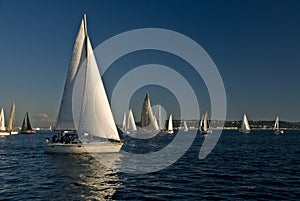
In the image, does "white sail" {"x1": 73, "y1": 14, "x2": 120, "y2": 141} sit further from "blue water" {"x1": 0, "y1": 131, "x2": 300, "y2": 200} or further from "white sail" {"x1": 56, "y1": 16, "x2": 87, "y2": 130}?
"blue water" {"x1": 0, "y1": 131, "x2": 300, "y2": 200}

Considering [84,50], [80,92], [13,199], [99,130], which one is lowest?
[13,199]

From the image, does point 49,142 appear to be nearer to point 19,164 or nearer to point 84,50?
point 19,164

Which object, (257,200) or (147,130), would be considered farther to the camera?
(147,130)

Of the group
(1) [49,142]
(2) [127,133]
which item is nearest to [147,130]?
(2) [127,133]

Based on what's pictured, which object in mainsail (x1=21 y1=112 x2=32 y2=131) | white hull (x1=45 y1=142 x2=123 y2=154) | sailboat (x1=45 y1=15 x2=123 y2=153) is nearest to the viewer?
white hull (x1=45 y1=142 x2=123 y2=154)

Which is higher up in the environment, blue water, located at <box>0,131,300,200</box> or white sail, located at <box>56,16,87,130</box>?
white sail, located at <box>56,16,87,130</box>

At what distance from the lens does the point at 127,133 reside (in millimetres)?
148000

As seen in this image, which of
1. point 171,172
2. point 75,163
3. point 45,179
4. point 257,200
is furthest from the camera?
point 75,163

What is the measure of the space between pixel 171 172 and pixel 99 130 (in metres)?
16.0

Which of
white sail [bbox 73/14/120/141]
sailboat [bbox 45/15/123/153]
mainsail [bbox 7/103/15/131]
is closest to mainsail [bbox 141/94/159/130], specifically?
mainsail [bbox 7/103/15/131]

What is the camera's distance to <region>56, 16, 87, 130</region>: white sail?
146 ft

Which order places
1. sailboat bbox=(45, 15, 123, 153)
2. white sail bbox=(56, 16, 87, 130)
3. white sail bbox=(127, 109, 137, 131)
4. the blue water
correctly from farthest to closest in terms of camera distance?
white sail bbox=(127, 109, 137, 131) < white sail bbox=(56, 16, 87, 130) < sailboat bbox=(45, 15, 123, 153) < the blue water

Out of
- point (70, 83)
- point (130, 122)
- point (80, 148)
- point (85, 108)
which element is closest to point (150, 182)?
point (80, 148)

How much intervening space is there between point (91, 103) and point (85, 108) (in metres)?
1.17
